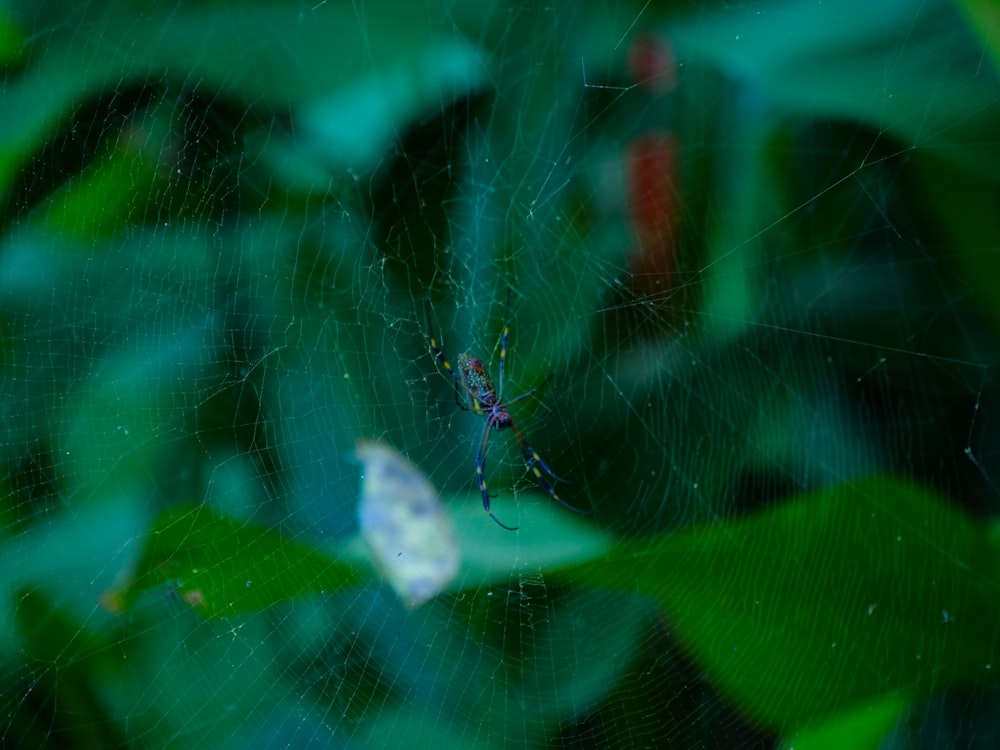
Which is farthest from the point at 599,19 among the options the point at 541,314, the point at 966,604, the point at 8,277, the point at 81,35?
the point at 966,604

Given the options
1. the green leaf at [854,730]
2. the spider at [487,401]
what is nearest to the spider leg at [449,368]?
the spider at [487,401]

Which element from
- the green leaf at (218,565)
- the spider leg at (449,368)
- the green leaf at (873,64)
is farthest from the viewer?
the spider leg at (449,368)

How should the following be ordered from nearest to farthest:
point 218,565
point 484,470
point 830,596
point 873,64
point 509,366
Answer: point 218,565 < point 830,596 < point 873,64 < point 484,470 < point 509,366

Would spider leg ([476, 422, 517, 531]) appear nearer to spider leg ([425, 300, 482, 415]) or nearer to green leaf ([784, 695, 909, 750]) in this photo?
spider leg ([425, 300, 482, 415])

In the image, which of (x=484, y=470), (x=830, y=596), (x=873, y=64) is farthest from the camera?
(x=484, y=470)

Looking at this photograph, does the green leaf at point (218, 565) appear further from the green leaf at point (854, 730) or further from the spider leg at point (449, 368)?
the green leaf at point (854, 730)

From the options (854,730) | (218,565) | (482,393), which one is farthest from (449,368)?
(854,730)

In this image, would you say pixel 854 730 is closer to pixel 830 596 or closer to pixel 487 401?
pixel 830 596
